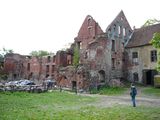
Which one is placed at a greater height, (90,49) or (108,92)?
(90,49)

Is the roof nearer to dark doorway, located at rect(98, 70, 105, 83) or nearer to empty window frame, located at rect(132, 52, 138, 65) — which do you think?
empty window frame, located at rect(132, 52, 138, 65)

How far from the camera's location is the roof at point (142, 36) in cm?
4008

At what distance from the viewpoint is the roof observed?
40084mm

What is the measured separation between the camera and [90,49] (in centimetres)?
3972

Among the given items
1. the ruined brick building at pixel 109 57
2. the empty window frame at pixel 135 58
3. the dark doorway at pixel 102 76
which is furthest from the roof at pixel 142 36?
the dark doorway at pixel 102 76

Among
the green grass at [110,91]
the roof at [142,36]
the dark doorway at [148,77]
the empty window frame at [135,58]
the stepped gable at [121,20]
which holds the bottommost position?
the green grass at [110,91]

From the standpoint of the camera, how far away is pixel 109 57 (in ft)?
132

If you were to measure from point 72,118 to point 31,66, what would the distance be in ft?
146

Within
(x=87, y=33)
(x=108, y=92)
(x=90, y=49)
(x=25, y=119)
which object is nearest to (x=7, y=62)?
→ (x=87, y=33)

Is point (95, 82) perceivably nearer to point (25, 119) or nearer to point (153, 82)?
point (153, 82)

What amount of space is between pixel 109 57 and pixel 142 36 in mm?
6871

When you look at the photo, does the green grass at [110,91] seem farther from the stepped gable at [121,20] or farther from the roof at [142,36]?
the stepped gable at [121,20]

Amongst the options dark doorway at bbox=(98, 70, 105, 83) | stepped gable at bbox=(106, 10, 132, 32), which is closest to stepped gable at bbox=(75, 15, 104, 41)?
stepped gable at bbox=(106, 10, 132, 32)

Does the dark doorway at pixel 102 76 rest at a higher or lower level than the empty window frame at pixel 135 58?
lower
